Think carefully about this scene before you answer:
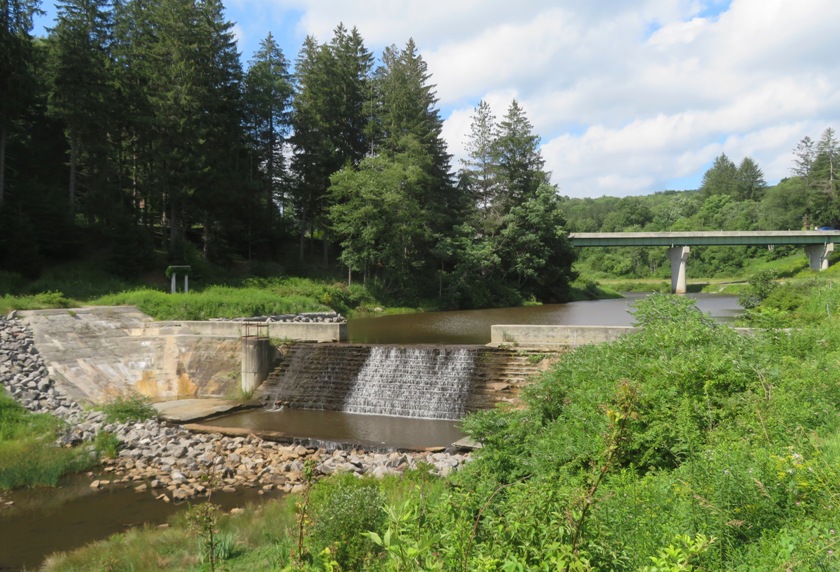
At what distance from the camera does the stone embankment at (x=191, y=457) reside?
10523 millimetres

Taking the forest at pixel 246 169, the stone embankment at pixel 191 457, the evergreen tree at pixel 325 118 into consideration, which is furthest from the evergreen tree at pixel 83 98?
the stone embankment at pixel 191 457

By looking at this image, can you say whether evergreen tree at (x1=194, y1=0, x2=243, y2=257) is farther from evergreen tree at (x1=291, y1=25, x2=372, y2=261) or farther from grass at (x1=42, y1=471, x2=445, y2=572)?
grass at (x1=42, y1=471, x2=445, y2=572)

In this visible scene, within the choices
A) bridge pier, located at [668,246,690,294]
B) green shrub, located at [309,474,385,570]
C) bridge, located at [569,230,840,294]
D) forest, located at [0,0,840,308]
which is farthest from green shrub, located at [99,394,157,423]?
bridge pier, located at [668,246,690,294]

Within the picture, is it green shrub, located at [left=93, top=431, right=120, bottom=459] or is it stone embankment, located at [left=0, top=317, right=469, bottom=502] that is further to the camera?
green shrub, located at [left=93, top=431, right=120, bottom=459]

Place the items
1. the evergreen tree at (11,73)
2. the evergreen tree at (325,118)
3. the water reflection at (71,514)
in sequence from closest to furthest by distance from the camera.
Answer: the water reflection at (71,514) → the evergreen tree at (11,73) → the evergreen tree at (325,118)

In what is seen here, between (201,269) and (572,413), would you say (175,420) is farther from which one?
(201,269)

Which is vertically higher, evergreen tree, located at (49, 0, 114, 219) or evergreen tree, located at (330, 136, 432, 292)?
evergreen tree, located at (49, 0, 114, 219)

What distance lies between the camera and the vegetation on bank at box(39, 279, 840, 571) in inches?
131

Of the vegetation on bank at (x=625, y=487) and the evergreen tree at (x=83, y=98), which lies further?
the evergreen tree at (x=83, y=98)

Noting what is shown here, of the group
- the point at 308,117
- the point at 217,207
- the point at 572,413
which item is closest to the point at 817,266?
the point at 308,117

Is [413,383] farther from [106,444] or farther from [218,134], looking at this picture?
[218,134]

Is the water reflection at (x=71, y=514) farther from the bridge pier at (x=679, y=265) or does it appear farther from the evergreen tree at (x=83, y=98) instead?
the bridge pier at (x=679, y=265)

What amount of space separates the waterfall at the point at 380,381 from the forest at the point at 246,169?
15295 mm

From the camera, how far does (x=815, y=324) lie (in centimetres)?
1157
